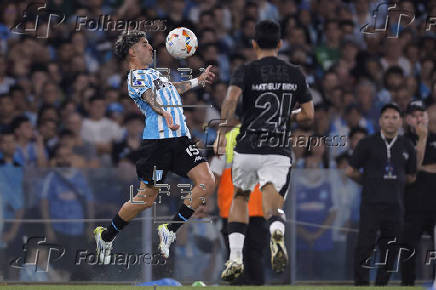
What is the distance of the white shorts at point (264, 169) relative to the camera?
27.9 ft

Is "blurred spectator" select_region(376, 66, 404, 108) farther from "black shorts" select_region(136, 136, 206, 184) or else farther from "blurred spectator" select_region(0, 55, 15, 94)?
"black shorts" select_region(136, 136, 206, 184)

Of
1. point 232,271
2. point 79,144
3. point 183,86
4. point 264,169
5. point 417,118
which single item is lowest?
point 232,271

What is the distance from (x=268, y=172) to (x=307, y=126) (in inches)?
208

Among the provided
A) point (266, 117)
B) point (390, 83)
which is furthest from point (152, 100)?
point (390, 83)

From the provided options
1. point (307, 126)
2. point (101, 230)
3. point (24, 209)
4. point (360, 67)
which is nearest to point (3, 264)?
point (24, 209)

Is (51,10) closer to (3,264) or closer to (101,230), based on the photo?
(3,264)

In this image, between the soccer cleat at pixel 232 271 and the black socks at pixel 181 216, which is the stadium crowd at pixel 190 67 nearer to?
the black socks at pixel 181 216

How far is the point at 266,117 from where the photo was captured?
8.47 m

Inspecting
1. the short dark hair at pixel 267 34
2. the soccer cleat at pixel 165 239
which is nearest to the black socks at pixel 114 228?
the soccer cleat at pixel 165 239

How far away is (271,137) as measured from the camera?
8.52 meters

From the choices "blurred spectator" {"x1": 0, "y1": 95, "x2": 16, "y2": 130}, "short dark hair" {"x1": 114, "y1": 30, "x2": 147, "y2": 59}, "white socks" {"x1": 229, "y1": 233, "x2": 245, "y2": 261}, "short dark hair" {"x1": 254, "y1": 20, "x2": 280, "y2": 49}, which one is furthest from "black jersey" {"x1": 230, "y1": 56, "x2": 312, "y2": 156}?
"blurred spectator" {"x1": 0, "y1": 95, "x2": 16, "y2": 130}

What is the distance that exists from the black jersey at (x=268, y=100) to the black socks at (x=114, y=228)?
1983 millimetres

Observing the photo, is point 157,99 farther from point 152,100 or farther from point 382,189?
point 382,189

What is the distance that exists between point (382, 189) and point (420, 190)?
3.21ft
